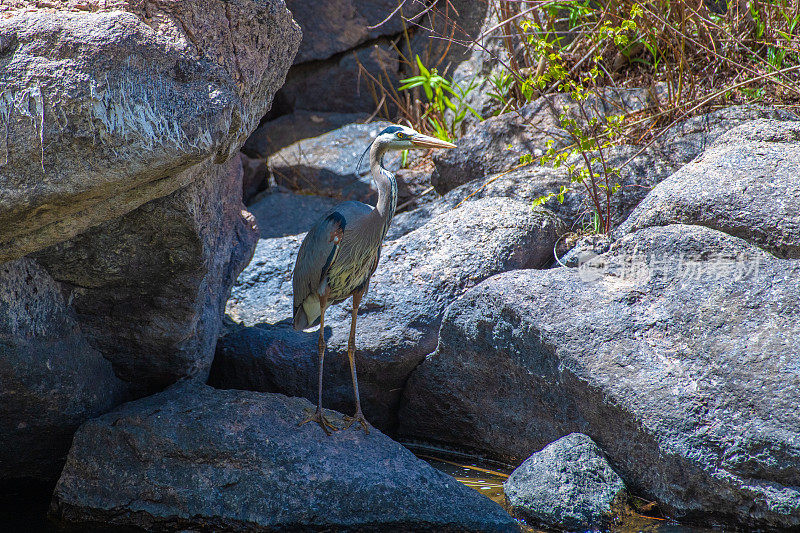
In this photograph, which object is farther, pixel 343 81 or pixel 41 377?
pixel 343 81

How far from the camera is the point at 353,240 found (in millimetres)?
3584

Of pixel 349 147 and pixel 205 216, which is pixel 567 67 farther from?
pixel 205 216

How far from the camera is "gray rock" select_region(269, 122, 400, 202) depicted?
6.60 meters

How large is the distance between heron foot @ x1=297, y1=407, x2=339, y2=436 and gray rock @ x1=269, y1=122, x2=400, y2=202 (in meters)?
3.36

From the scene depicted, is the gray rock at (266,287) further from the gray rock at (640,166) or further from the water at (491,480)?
the gray rock at (640,166)

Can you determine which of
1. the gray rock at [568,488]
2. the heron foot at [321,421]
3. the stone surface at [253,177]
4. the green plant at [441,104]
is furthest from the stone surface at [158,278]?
the stone surface at [253,177]

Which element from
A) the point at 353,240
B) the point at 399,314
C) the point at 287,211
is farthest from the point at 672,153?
the point at 287,211

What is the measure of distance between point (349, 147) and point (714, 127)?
10.9 ft

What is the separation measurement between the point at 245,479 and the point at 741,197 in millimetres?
2673

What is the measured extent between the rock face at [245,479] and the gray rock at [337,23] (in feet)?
16.3

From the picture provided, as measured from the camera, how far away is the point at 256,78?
298 centimetres

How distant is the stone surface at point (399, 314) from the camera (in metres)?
3.95

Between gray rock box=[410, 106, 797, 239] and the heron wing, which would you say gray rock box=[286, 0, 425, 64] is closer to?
gray rock box=[410, 106, 797, 239]

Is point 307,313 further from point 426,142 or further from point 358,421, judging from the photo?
point 426,142
